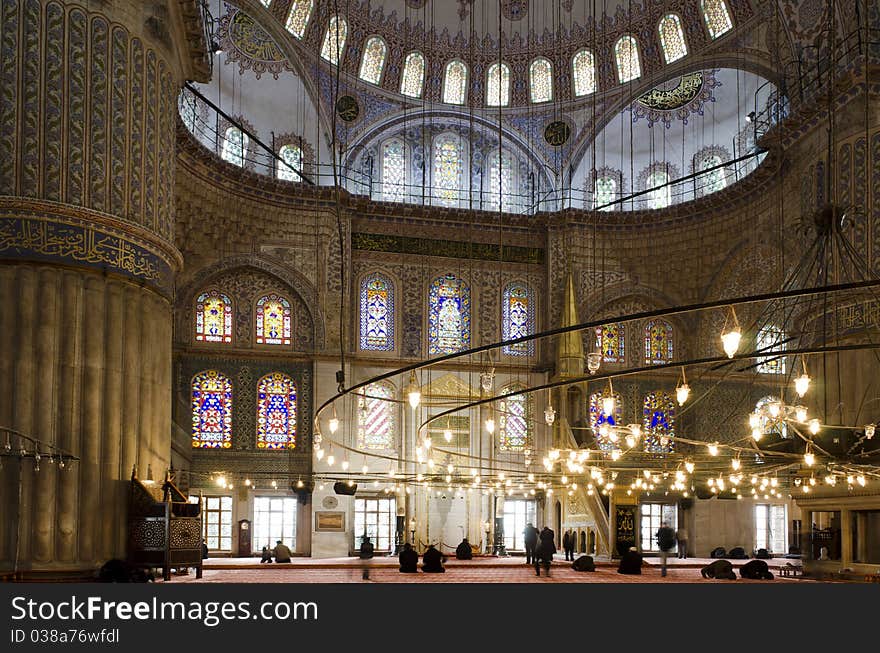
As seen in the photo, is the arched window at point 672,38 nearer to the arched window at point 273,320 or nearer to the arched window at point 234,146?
the arched window at point 234,146

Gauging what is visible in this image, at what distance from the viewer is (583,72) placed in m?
26.0

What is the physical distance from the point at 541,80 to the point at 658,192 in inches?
154

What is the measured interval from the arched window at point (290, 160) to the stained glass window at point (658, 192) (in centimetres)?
831

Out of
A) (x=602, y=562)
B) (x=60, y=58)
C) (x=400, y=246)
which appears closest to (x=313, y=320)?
(x=400, y=246)

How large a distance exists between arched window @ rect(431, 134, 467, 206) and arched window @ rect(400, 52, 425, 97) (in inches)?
49.7

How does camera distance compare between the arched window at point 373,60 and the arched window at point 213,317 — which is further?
the arched window at point 373,60

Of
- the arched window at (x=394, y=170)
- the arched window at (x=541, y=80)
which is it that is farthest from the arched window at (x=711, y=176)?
the arched window at (x=394, y=170)

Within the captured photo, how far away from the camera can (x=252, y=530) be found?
75.5 feet

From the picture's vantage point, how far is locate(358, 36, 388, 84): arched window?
25.3 m

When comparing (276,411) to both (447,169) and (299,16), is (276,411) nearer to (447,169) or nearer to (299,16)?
(447,169)

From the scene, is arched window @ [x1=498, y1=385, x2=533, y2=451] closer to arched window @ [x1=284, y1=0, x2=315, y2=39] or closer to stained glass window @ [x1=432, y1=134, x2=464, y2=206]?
stained glass window @ [x1=432, y1=134, x2=464, y2=206]

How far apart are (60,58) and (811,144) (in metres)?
13.2

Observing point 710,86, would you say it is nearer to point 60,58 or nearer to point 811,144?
point 811,144

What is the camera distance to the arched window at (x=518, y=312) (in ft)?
82.8
